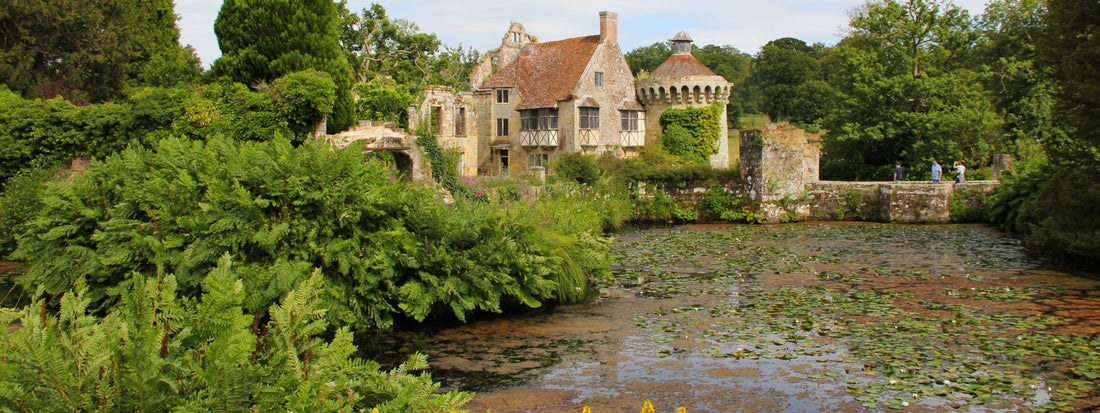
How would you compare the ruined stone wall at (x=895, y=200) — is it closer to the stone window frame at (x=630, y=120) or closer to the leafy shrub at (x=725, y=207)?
the leafy shrub at (x=725, y=207)

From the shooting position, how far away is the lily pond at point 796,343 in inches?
289

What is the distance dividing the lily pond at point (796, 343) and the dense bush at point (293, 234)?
0.64 metres

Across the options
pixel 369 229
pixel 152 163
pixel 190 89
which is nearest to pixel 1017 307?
pixel 369 229

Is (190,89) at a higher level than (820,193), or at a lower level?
Result: higher

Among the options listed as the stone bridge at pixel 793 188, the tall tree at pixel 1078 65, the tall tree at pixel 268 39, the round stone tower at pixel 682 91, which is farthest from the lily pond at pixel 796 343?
the round stone tower at pixel 682 91

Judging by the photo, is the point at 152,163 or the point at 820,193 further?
the point at 820,193

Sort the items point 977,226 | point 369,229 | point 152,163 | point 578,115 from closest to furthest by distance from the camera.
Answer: point 369,229 → point 152,163 → point 977,226 → point 578,115

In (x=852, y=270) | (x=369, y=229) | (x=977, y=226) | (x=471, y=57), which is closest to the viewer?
(x=369, y=229)

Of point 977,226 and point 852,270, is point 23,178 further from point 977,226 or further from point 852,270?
point 977,226

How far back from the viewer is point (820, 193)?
24.2 metres

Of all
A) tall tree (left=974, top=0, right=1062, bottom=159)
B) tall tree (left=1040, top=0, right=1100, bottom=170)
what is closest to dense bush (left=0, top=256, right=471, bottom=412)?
tall tree (left=1040, top=0, right=1100, bottom=170)

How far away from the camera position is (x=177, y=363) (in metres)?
4.04

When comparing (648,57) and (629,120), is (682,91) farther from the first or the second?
(648,57)

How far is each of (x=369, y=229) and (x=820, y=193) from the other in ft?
57.2
